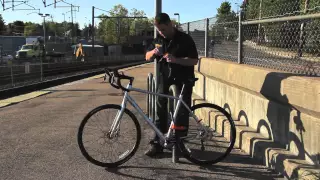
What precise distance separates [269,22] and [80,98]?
297 inches

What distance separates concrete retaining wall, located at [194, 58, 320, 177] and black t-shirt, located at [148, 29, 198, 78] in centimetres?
106

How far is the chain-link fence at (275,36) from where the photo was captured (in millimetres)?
4836

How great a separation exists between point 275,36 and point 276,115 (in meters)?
1.22

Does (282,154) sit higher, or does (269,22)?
(269,22)

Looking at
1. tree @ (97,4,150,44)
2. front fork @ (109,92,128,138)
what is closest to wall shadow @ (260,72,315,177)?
front fork @ (109,92,128,138)

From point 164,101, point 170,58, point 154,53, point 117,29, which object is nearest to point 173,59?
point 170,58

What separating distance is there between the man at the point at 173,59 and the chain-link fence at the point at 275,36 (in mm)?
1244

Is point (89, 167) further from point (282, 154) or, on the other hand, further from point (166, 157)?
point (282, 154)

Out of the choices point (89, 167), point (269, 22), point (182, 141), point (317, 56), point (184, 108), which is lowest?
point (89, 167)

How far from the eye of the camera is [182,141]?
5.04 meters

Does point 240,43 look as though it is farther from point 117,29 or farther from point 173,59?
point 117,29

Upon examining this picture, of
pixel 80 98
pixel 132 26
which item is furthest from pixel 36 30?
pixel 80 98

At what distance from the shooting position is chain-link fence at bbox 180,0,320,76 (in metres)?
4.84

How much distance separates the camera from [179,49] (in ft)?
16.6
